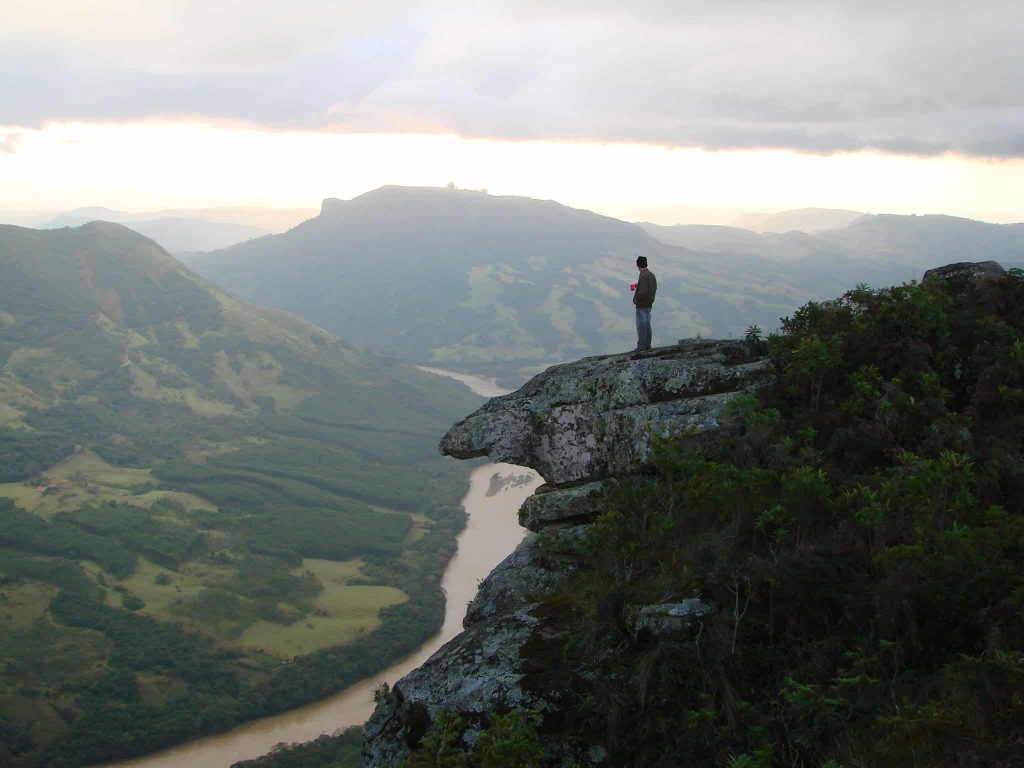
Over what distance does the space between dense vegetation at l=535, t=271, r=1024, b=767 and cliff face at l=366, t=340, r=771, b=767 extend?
60cm

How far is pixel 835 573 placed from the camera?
38.0ft

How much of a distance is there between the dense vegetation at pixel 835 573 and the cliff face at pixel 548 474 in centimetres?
60

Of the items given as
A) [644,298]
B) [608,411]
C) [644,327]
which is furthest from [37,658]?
[608,411]

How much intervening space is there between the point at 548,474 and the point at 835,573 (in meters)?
7.64

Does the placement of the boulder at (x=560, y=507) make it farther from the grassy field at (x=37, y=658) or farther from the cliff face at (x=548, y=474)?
the grassy field at (x=37, y=658)

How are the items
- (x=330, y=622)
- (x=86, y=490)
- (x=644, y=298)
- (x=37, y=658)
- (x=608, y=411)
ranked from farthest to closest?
(x=86, y=490), (x=330, y=622), (x=37, y=658), (x=644, y=298), (x=608, y=411)

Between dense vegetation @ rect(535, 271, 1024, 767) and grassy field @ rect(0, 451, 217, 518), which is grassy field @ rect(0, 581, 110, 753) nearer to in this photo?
grassy field @ rect(0, 451, 217, 518)

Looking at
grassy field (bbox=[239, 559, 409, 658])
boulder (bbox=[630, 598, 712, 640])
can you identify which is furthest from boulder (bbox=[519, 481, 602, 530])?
grassy field (bbox=[239, 559, 409, 658])

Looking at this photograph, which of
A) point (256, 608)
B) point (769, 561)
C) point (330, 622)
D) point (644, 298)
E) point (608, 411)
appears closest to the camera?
point (769, 561)

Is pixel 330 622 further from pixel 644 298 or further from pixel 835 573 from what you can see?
pixel 835 573

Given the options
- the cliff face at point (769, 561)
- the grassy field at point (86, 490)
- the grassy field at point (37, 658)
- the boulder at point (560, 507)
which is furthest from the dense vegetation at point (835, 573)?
the grassy field at point (86, 490)

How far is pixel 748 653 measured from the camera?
36.2 ft

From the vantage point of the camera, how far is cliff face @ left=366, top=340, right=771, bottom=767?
39.0 ft

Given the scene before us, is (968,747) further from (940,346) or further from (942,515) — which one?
(940,346)
